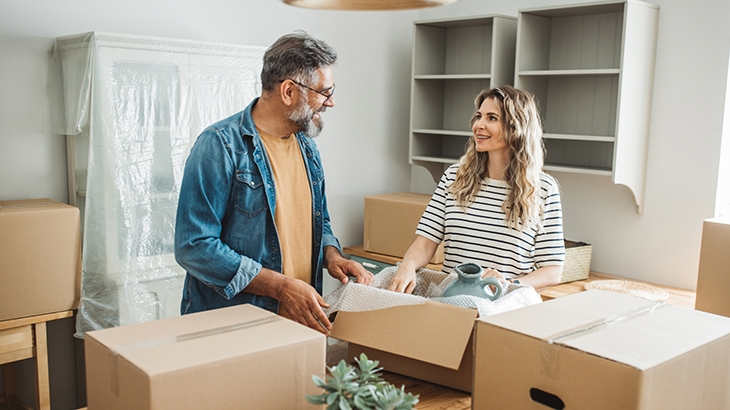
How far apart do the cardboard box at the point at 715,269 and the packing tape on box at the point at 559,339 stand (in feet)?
2.46

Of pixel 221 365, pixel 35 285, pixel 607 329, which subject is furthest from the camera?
pixel 35 285

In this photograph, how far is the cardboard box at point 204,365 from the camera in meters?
0.86

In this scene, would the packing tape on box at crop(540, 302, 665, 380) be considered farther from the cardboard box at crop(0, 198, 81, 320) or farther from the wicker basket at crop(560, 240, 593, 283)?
the cardboard box at crop(0, 198, 81, 320)

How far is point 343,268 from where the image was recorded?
5.73ft

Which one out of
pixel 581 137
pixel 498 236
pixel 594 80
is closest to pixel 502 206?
pixel 498 236

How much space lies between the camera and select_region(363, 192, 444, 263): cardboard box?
10.5 ft

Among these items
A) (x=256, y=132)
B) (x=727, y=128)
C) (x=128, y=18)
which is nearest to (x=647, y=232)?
(x=727, y=128)

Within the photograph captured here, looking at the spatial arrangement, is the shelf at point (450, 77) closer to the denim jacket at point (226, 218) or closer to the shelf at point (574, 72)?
the shelf at point (574, 72)

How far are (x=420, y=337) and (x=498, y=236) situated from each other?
73cm

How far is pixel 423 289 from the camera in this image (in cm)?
175

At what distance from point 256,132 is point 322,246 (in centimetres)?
37

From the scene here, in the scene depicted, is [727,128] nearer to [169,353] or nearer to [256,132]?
[256,132]

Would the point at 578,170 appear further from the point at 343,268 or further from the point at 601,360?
the point at 601,360

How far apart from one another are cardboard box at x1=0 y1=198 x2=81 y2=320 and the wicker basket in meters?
1.92
